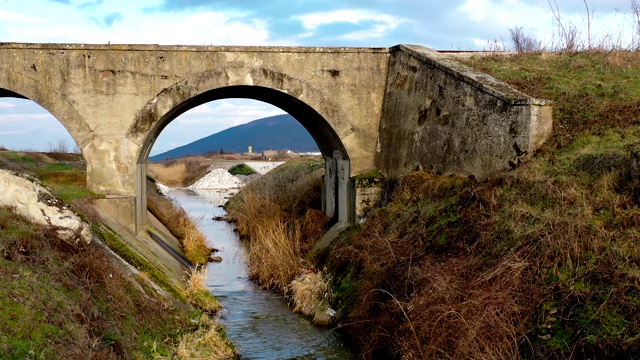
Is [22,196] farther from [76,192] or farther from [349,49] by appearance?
[349,49]

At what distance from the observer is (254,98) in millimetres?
16453

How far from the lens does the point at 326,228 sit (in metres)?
16.6

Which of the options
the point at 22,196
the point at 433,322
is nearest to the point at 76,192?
the point at 22,196

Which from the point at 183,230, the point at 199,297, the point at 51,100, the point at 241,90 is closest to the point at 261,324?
the point at 199,297

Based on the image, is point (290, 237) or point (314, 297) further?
point (290, 237)

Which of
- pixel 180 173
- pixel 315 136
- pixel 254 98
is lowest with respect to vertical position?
pixel 180 173

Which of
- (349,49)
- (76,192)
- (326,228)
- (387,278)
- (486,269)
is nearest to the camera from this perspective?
(486,269)

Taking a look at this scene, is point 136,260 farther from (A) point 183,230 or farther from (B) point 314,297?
(A) point 183,230

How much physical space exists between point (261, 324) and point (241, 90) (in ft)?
18.8

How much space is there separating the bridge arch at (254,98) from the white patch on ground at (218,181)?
1364 inches

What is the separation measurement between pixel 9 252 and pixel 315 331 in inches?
213

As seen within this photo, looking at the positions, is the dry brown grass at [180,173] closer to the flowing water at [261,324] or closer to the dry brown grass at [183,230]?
the dry brown grass at [183,230]

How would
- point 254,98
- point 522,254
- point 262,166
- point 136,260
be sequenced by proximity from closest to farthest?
point 522,254, point 136,260, point 254,98, point 262,166

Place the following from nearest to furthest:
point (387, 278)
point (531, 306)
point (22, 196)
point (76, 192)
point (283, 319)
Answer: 1. point (531, 306)
2. point (22, 196)
3. point (387, 278)
4. point (283, 319)
5. point (76, 192)
